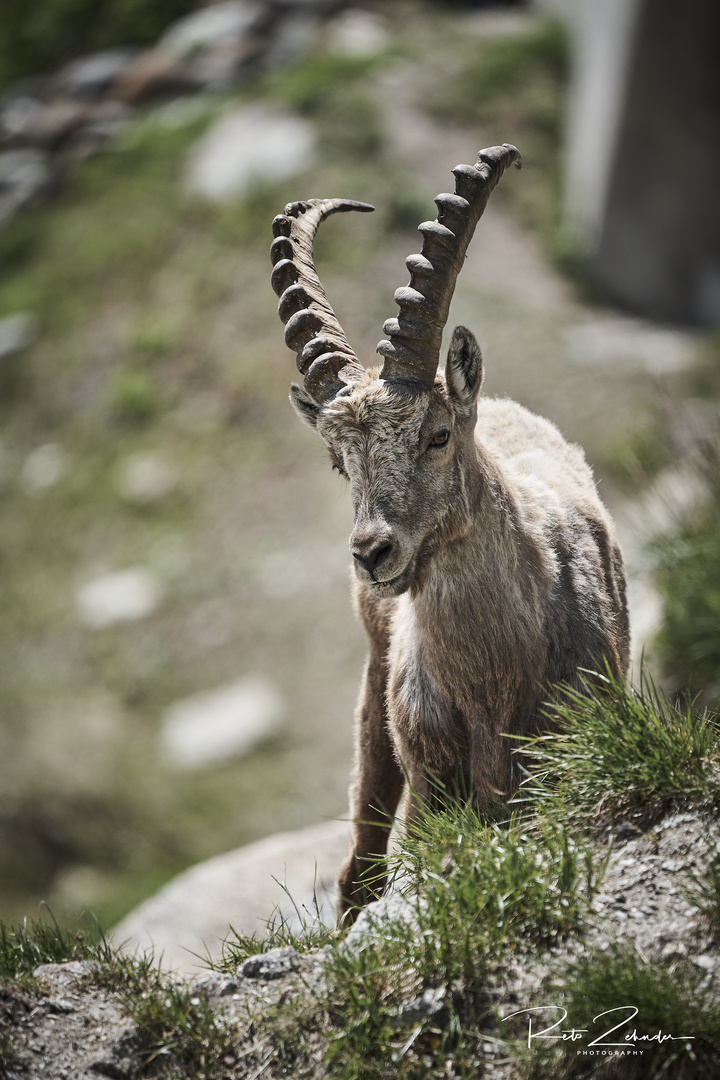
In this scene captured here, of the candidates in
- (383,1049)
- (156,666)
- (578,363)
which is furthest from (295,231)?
(578,363)

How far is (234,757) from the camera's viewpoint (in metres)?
13.3

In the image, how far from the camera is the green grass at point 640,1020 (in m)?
3.28

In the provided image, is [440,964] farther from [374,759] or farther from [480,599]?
[374,759]

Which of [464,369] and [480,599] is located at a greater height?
[464,369]

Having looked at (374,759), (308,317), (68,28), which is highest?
(68,28)

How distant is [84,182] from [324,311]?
66.7 feet

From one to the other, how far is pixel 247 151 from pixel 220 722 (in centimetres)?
1318

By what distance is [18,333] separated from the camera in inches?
808

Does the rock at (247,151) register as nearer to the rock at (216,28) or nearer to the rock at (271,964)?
the rock at (216,28)

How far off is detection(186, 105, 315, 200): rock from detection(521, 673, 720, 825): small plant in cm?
1789

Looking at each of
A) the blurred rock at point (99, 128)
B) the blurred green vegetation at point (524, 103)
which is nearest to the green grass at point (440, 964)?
the blurred green vegetation at point (524, 103)

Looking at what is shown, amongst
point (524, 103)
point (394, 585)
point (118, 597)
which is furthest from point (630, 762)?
point (524, 103)

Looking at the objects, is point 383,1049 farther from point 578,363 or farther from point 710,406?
point 578,363

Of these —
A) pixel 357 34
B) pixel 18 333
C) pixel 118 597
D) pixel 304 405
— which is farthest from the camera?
pixel 357 34
